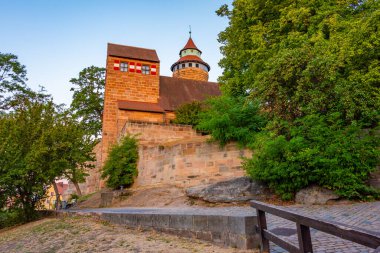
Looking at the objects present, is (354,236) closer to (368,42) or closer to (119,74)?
(368,42)

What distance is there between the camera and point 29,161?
13.6m

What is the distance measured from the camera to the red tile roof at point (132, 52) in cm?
2731

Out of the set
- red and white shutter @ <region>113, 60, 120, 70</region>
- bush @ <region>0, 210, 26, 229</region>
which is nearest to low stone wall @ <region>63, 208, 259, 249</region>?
bush @ <region>0, 210, 26, 229</region>

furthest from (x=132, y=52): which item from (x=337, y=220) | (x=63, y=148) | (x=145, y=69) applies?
(x=337, y=220)

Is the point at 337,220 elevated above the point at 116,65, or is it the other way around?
the point at 116,65

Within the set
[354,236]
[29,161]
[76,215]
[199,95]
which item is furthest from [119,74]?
[354,236]

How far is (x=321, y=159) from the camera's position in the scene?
26.9 ft

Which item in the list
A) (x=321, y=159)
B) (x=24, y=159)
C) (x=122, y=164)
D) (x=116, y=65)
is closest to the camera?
(x=321, y=159)

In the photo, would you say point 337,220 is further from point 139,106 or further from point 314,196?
point 139,106

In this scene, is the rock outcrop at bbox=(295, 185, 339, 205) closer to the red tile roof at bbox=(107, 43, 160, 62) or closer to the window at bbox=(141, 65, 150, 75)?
the window at bbox=(141, 65, 150, 75)

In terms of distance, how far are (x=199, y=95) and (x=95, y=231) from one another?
2396 cm

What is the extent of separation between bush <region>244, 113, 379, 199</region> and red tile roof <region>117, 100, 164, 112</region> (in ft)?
54.2

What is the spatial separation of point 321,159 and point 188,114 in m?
14.6

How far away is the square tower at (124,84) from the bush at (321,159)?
17.1 metres
